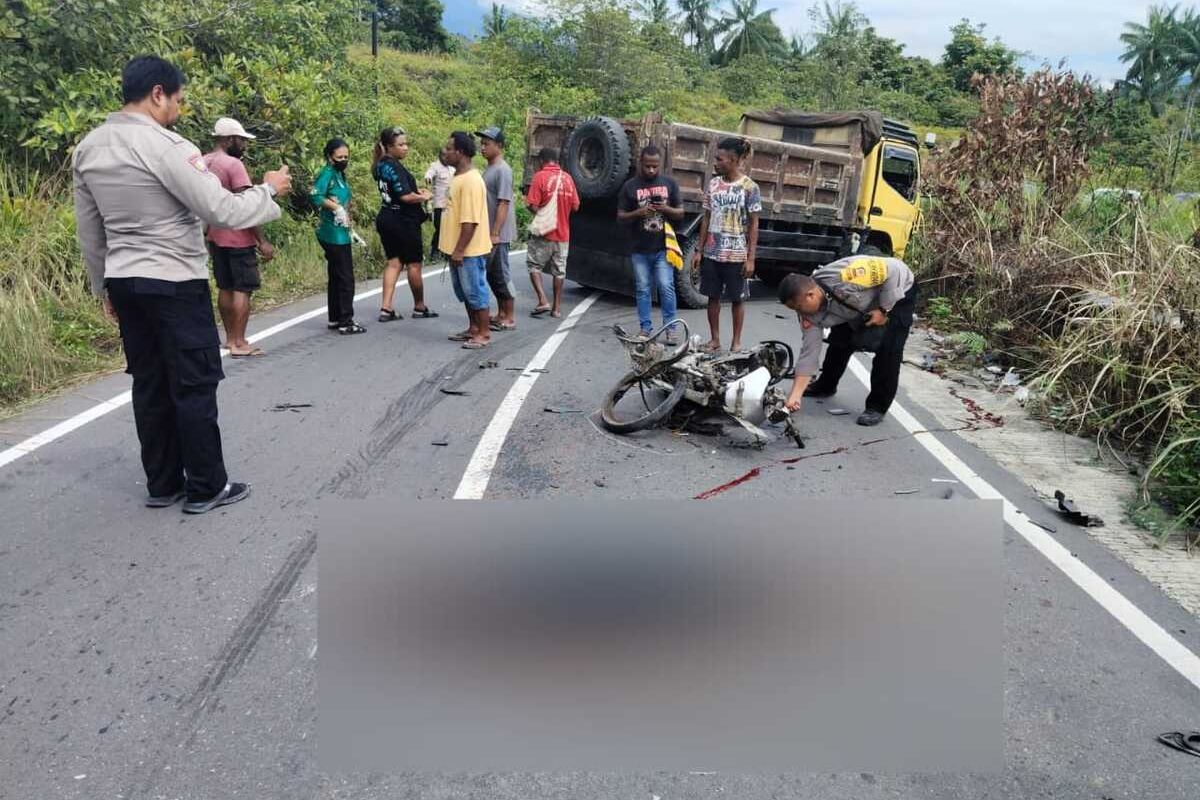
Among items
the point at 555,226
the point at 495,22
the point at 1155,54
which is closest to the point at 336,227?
the point at 555,226

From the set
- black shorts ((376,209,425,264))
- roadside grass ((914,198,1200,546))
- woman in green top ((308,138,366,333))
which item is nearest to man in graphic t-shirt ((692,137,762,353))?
roadside grass ((914,198,1200,546))

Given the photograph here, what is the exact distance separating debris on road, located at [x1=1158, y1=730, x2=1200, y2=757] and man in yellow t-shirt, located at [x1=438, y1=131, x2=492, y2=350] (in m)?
5.97

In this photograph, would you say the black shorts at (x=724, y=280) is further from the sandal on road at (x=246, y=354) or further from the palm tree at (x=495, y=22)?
the palm tree at (x=495, y=22)

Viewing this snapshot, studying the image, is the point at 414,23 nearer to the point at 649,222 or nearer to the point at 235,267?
the point at 649,222

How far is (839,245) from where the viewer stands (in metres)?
11.3

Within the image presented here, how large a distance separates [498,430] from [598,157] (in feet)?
16.3

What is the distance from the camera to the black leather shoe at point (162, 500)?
4297mm

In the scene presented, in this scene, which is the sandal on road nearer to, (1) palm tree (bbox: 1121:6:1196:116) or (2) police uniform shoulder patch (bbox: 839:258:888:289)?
(2) police uniform shoulder patch (bbox: 839:258:888:289)

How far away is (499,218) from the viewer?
8.02 meters

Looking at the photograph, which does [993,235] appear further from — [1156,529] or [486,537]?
[486,537]

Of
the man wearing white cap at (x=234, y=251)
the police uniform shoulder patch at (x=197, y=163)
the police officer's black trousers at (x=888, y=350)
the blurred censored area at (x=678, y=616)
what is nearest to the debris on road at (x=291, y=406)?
the man wearing white cap at (x=234, y=251)

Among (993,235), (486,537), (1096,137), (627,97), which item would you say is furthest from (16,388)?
(627,97)

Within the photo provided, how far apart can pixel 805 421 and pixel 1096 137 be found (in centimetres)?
709

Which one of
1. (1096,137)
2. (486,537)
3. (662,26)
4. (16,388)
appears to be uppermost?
(662,26)
